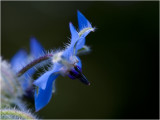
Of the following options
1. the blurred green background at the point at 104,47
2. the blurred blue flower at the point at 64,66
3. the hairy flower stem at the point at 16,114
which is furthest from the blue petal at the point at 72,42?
the blurred green background at the point at 104,47

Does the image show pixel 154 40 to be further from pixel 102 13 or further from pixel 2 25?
pixel 2 25

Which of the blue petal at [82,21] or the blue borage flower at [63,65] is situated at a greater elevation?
the blue petal at [82,21]

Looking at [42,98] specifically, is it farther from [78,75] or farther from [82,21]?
[82,21]

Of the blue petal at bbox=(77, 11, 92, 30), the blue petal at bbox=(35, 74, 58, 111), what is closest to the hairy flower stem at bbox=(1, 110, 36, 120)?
the blue petal at bbox=(35, 74, 58, 111)

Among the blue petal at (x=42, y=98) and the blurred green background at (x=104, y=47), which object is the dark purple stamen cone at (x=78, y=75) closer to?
the blue petal at (x=42, y=98)

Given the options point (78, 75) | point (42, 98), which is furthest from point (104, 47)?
point (42, 98)

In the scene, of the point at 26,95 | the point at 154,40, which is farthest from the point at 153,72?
the point at 26,95
